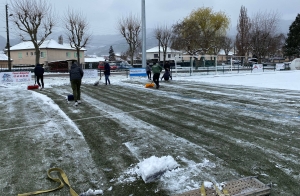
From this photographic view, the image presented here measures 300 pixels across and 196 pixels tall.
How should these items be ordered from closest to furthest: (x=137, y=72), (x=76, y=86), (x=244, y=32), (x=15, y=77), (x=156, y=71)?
(x=76, y=86) → (x=156, y=71) → (x=15, y=77) → (x=137, y=72) → (x=244, y=32)

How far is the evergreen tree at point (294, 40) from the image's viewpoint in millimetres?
54906

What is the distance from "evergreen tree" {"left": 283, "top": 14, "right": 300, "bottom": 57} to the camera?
5491 centimetres

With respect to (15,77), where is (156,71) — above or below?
above

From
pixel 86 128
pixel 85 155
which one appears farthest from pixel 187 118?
pixel 85 155

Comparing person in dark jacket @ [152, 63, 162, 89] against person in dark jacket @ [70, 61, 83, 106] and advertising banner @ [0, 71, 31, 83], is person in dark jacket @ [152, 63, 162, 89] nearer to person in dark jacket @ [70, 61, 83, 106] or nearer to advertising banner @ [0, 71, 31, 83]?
person in dark jacket @ [70, 61, 83, 106]

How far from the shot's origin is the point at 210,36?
43.3m

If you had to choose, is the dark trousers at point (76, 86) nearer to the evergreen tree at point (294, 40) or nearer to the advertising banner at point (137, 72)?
the advertising banner at point (137, 72)

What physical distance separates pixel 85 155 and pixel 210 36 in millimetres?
41467

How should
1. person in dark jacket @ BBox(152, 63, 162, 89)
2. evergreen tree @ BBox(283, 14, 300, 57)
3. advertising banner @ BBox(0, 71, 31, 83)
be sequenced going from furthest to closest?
evergreen tree @ BBox(283, 14, 300, 57), advertising banner @ BBox(0, 71, 31, 83), person in dark jacket @ BBox(152, 63, 162, 89)

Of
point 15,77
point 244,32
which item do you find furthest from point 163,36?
point 15,77

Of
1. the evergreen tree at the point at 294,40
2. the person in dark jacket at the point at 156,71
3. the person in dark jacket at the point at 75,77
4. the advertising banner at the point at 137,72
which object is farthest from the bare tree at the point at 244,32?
the person in dark jacket at the point at 75,77

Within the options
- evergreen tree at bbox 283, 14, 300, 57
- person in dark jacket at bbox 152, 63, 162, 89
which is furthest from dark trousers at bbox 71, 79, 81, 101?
evergreen tree at bbox 283, 14, 300, 57

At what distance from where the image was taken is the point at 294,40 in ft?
182

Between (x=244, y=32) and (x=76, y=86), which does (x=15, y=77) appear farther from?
(x=244, y=32)
